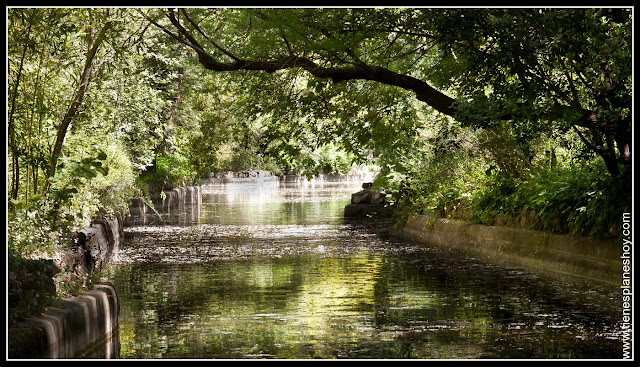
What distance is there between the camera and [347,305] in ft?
40.2

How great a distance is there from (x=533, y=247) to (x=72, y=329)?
32.3ft

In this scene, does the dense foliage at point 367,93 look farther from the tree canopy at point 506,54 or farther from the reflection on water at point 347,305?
the reflection on water at point 347,305

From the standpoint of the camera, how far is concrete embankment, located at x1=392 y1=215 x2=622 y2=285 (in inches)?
543

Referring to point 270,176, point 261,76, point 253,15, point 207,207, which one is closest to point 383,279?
point 261,76

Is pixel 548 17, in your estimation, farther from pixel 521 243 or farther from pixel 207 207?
pixel 207 207

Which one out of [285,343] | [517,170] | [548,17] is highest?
[548,17]

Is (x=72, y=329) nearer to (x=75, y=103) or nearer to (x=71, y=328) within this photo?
(x=71, y=328)

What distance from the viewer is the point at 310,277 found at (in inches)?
608

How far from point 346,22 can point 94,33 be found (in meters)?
3.87

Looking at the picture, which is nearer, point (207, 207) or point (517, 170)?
point (517, 170)

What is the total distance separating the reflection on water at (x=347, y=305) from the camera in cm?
948

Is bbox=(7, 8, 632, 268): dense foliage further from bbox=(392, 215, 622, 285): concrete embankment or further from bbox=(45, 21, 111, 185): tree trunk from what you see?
bbox=(392, 215, 622, 285): concrete embankment

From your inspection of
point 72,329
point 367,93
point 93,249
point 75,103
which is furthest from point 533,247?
point 72,329

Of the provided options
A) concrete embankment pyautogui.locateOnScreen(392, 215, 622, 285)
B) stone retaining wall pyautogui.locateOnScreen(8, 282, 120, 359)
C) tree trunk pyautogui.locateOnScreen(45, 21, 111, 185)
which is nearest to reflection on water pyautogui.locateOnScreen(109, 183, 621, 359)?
stone retaining wall pyautogui.locateOnScreen(8, 282, 120, 359)
